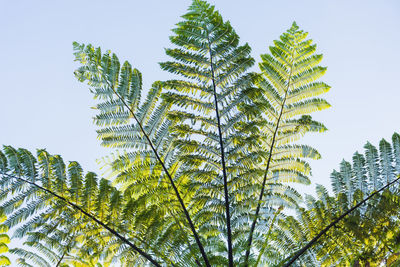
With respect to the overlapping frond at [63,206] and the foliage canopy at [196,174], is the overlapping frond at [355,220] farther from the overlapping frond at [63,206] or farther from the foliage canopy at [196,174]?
the overlapping frond at [63,206]

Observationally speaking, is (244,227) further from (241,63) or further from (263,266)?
(241,63)

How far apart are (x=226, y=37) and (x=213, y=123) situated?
0.66 meters

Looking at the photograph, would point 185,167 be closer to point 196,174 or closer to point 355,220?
point 196,174

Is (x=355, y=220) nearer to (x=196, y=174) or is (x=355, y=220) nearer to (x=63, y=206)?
(x=196, y=174)

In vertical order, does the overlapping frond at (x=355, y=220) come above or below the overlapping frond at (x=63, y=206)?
above

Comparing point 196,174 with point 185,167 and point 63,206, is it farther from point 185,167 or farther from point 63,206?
point 63,206

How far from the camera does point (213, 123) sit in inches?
108

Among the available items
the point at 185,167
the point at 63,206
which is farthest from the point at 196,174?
the point at 63,206

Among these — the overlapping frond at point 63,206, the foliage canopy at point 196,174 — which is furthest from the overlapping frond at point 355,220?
the overlapping frond at point 63,206

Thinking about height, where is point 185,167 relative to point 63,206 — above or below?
above

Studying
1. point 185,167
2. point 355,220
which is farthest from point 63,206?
point 355,220

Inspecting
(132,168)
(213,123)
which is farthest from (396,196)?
(132,168)

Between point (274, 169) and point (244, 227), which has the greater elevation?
point (274, 169)

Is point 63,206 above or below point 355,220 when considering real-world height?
below
